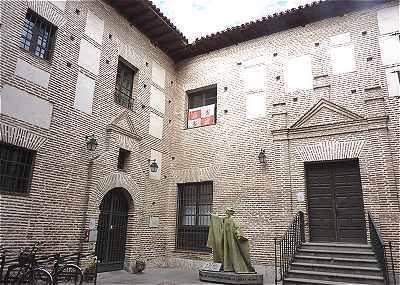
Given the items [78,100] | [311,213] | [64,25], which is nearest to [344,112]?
[311,213]

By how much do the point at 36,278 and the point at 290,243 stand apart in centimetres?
559

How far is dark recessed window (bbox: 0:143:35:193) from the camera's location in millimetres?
6801

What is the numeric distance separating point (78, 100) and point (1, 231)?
11.7ft

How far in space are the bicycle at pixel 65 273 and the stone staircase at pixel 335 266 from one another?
14.7ft

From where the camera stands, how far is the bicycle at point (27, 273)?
605 cm

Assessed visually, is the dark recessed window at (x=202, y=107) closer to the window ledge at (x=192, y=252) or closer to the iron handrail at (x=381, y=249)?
the window ledge at (x=192, y=252)

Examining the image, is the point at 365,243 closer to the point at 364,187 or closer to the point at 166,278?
the point at 364,187

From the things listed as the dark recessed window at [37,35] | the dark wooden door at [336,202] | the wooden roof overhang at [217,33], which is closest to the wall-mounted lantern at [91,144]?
the dark recessed window at [37,35]

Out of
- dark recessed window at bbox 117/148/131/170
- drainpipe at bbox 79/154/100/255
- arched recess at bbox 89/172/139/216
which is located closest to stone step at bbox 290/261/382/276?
arched recess at bbox 89/172/139/216

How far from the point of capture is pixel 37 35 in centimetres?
790

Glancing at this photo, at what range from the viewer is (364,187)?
27.3ft

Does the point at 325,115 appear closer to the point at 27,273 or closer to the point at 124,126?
the point at 124,126

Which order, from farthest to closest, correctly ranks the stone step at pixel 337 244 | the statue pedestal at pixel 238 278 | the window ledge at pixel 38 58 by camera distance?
the stone step at pixel 337 244 < the statue pedestal at pixel 238 278 < the window ledge at pixel 38 58

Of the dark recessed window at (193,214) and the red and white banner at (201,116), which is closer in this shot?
the dark recessed window at (193,214)
